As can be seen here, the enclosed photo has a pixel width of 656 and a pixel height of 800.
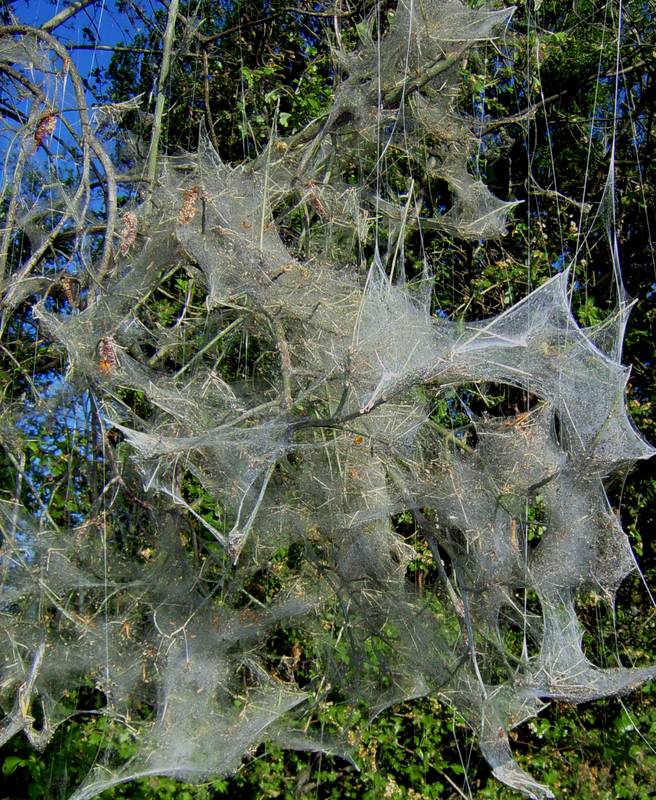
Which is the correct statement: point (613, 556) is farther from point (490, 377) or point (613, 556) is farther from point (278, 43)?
point (278, 43)

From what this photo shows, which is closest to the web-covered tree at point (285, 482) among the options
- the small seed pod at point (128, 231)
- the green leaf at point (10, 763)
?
the small seed pod at point (128, 231)

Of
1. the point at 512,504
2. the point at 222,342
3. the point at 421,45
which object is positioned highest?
the point at 421,45

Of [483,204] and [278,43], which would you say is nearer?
[483,204]

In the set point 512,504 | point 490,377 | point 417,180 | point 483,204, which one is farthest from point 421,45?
point 512,504

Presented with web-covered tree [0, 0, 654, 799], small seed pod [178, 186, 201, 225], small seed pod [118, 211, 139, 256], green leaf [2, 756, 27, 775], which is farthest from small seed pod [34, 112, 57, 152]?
green leaf [2, 756, 27, 775]

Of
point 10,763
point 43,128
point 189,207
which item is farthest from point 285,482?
point 10,763

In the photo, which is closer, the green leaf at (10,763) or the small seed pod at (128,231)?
the small seed pod at (128,231)

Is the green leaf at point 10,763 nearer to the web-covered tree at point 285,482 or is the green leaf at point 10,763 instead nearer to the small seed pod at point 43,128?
the web-covered tree at point 285,482

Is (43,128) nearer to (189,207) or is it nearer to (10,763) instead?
(189,207)
